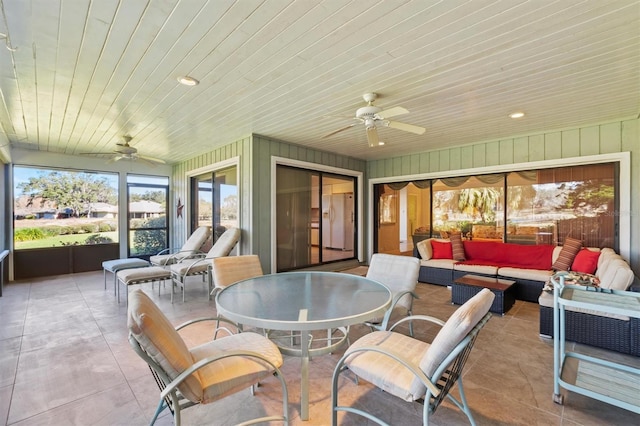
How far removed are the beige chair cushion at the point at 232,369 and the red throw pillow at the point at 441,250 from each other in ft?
15.1

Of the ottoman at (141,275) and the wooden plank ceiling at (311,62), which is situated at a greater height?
the wooden plank ceiling at (311,62)

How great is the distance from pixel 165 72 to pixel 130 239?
604 centimetres

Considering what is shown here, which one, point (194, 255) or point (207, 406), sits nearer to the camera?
point (207, 406)

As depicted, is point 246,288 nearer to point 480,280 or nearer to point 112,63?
point 112,63

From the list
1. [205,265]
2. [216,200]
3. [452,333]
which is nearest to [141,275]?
[205,265]

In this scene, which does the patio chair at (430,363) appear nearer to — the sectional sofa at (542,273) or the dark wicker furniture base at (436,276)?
the sectional sofa at (542,273)

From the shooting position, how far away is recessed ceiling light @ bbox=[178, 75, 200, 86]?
2.89m

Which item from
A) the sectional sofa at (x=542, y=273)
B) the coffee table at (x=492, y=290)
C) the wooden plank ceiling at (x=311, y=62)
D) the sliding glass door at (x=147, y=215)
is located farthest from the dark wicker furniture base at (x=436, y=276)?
the sliding glass door at (x=147, y=215)

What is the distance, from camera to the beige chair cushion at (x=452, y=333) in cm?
137

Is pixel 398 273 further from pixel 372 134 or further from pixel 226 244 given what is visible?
pixel 226 244

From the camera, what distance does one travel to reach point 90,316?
3.75 metres

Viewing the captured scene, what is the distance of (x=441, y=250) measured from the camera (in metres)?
5.69

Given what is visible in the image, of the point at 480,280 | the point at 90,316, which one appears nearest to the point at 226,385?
the point at 90,316

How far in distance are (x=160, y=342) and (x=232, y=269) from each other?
1.64 metres
